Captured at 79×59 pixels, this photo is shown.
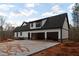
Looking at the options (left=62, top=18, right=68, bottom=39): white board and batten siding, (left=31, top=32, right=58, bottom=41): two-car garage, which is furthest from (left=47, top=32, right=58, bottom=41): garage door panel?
(left=62, top=18, right=68, bottom=39): white board and batten siding

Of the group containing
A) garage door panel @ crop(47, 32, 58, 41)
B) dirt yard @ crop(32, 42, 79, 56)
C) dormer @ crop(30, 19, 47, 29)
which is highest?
dormer @ crop(30, 19, 47, 29)

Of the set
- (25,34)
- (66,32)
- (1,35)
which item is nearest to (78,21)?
(66,32)

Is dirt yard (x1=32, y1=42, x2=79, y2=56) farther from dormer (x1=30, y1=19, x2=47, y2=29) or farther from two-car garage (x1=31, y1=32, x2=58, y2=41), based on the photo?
dormer (x1=30, y1=19, x2=47, y2=29)

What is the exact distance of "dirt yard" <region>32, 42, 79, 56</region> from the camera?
3414 mm

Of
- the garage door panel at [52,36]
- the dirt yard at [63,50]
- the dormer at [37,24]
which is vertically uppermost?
the dormer at [37,24]

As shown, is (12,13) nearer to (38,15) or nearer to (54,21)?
(38,15)

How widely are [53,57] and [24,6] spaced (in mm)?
809

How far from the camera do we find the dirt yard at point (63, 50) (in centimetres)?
341

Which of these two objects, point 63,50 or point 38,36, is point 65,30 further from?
point 38,36

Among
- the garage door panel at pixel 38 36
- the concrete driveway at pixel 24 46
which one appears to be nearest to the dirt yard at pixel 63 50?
the concrete driveway at pixel 24 46

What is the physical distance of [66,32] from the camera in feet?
11.3

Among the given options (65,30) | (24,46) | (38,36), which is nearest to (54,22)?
(65,30)

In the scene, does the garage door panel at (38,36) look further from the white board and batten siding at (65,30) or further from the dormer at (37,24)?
the white board and batten siding at (65,30)

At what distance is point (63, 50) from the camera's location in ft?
11.3
